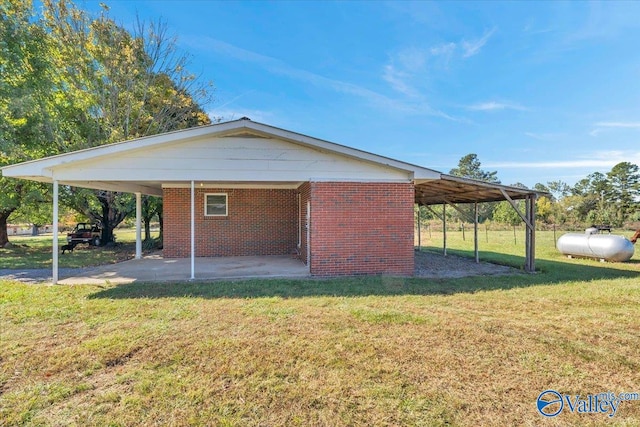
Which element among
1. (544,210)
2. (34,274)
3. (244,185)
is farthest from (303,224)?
(544,210)

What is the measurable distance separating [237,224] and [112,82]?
391 inches

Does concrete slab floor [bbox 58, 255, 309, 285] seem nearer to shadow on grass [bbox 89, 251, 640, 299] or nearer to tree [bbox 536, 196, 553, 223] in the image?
shadow on grass [bbox 89, 251, 640, 299]

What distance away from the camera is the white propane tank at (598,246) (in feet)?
34.8

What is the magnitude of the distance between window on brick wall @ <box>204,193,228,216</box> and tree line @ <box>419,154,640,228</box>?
26.8m

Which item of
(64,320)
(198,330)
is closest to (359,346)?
(198,330)

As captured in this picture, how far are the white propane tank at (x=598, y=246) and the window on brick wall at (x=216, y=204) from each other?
13.2 m

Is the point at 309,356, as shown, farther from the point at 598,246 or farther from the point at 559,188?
the point at 559,188

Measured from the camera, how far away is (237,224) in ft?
36.7

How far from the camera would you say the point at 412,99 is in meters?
17.8

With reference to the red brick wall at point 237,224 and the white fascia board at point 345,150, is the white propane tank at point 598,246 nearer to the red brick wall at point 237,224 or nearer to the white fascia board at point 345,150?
the white fascia board at point 345,150

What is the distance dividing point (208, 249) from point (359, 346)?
8.54m

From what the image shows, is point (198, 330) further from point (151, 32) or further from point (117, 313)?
point (151, 32)

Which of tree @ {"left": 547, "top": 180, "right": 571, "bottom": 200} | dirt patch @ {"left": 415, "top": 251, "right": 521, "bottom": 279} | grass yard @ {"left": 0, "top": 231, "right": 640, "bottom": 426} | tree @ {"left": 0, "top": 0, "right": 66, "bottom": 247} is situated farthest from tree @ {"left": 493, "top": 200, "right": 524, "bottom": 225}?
tree @ {"left": 0, "top": 0, "right": 66, "bottom": 247}

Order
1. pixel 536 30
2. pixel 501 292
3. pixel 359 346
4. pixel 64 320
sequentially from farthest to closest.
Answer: pixel 536 30 → pixel 501 292 → pixel 64 320 → pixel 359 346
